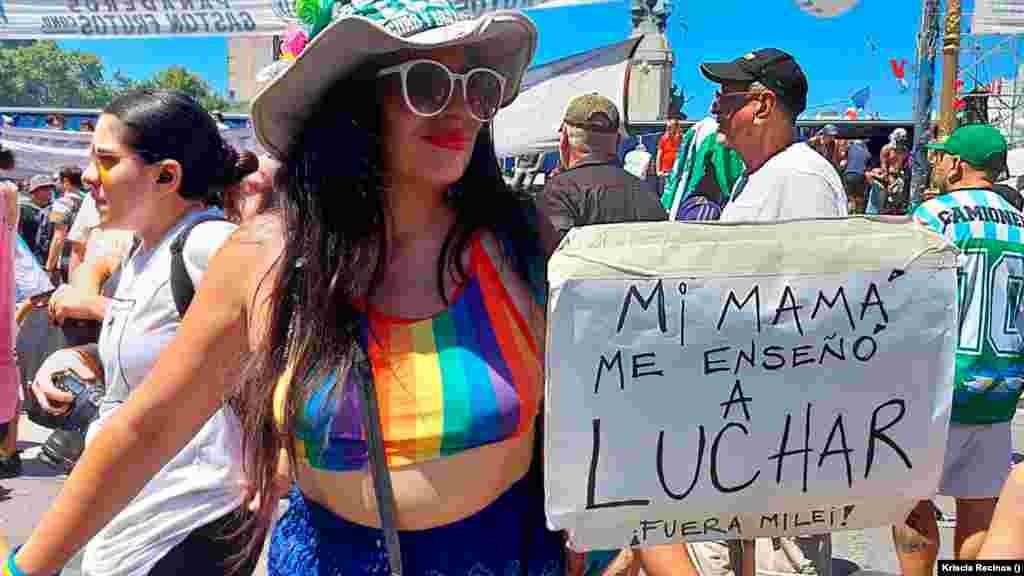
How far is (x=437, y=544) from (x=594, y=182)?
9.24 ft

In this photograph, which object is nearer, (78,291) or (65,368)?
(65,368)

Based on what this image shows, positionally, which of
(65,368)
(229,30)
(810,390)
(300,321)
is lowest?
(65,368)

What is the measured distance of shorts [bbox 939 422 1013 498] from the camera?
146 inches

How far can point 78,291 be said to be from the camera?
342 centimetres

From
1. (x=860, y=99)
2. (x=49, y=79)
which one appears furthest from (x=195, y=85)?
(x=860, y=99)

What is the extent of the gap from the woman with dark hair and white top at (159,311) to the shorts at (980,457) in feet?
8.27

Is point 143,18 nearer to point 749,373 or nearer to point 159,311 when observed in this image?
point 159,311

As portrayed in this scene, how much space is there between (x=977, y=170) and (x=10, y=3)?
8.84m

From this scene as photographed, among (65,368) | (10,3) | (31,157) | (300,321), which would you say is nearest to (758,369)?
(300,321)

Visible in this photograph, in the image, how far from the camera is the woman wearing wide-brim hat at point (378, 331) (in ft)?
5.38

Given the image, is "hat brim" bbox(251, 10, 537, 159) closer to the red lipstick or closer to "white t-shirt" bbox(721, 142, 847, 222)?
the red lipstick

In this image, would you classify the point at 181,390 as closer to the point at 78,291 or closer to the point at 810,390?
the point at 810,390

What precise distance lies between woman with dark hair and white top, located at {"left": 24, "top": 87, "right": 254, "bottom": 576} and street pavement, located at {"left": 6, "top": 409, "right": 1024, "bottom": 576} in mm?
1403

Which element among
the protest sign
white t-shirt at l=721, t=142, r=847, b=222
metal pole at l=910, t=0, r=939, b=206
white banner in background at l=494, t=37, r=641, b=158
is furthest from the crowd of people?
metal pole at l=910, t=0, r=939, b=206
